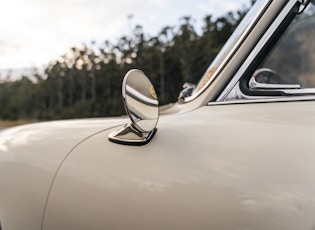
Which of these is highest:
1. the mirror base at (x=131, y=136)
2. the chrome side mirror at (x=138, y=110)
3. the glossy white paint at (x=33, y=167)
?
the chrome side mirror at (x=138, y=110)

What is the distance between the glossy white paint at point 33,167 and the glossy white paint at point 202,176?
64 millimetres

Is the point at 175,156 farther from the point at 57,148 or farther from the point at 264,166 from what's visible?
the point at 57,148

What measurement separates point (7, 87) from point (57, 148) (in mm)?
69507

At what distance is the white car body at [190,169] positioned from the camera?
4.03 ft

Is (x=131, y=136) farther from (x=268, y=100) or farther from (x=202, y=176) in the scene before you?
(x=268, y=100)

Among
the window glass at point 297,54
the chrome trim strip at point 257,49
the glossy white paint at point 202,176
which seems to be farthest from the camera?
the window glass at point 297,54

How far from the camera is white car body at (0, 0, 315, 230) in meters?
1.23

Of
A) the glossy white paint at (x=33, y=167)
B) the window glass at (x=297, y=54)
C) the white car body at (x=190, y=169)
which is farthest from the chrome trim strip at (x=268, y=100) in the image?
the glossy white paint at (x=33, y=167)

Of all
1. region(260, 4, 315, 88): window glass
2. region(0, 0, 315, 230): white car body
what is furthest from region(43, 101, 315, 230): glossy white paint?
region(260, 4, 315, 88): window glass

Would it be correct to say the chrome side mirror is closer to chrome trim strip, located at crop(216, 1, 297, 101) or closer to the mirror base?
the mirror base

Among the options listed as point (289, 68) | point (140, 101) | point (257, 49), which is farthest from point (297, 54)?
point (140, 101)

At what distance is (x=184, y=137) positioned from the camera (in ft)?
4.75

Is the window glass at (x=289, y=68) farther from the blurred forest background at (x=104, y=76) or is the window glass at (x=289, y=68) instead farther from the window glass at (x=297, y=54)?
the blurred forest background at (x=104, y=76)

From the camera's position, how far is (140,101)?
1.43 meters
